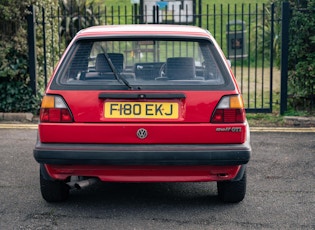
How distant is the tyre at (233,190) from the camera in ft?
17.4

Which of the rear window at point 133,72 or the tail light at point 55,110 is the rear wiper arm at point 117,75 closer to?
the rear window at point 133,72

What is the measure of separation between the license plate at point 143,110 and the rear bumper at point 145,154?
0.23 metres

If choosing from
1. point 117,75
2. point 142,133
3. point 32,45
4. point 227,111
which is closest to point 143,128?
point 142,133

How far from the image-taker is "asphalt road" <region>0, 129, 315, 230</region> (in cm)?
486

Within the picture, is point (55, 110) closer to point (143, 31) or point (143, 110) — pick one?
point (143, 110)

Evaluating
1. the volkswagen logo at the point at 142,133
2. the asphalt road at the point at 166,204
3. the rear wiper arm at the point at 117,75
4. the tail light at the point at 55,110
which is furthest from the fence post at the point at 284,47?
the tail light at the point at 55,110

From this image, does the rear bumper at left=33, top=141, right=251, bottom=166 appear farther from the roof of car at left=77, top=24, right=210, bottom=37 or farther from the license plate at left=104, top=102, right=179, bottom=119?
the roof of car at left=77, top=24, right=210, bottom=37

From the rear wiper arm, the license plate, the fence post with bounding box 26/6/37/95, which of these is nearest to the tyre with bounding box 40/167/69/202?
the license plate

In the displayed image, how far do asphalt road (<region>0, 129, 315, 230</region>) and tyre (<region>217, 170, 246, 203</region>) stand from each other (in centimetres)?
7

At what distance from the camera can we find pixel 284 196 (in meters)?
5.65

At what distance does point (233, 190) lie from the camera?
5.32 m

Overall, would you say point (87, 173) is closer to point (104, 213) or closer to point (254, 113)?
point (104, 213)

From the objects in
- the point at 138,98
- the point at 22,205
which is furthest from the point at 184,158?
the point at 22,205

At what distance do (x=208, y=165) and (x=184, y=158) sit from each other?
21cm
